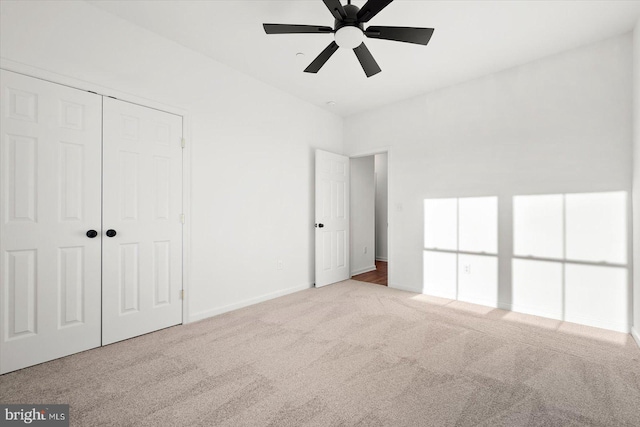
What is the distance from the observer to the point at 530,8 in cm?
242

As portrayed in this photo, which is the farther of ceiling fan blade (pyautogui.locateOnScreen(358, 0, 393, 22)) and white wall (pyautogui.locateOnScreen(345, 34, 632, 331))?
white wall (pyautogui.locateOnScreen(345, 34, 632, 331))

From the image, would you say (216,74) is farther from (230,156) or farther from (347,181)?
(347,181)

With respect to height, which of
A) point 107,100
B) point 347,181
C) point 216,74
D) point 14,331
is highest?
point 216,74

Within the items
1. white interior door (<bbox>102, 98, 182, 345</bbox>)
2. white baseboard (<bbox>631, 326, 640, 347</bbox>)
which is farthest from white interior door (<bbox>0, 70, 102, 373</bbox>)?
white baseboard (<bbox>631, 326, 640, 347</bbox>)

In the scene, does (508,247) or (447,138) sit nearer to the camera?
(508,247)

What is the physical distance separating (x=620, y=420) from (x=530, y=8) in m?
2.98

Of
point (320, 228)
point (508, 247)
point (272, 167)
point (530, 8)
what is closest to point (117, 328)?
point (272, 167)

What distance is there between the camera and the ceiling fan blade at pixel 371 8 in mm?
1825

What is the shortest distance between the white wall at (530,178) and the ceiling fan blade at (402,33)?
202 cm

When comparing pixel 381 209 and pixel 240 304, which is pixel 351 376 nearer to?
pixel 240 304

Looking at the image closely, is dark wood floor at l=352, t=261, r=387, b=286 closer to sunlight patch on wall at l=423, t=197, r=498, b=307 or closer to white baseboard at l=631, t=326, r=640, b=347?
sunlight patch on wall at l=423, t=197, r=498, b=307

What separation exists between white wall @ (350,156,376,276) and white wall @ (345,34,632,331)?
3.60 feet

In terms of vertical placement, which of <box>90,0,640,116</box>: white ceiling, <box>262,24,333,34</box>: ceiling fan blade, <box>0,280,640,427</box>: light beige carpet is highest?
<box>90,0,640,116</box>: white ceiling

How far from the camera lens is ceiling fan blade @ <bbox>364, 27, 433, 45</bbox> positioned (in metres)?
2.03
